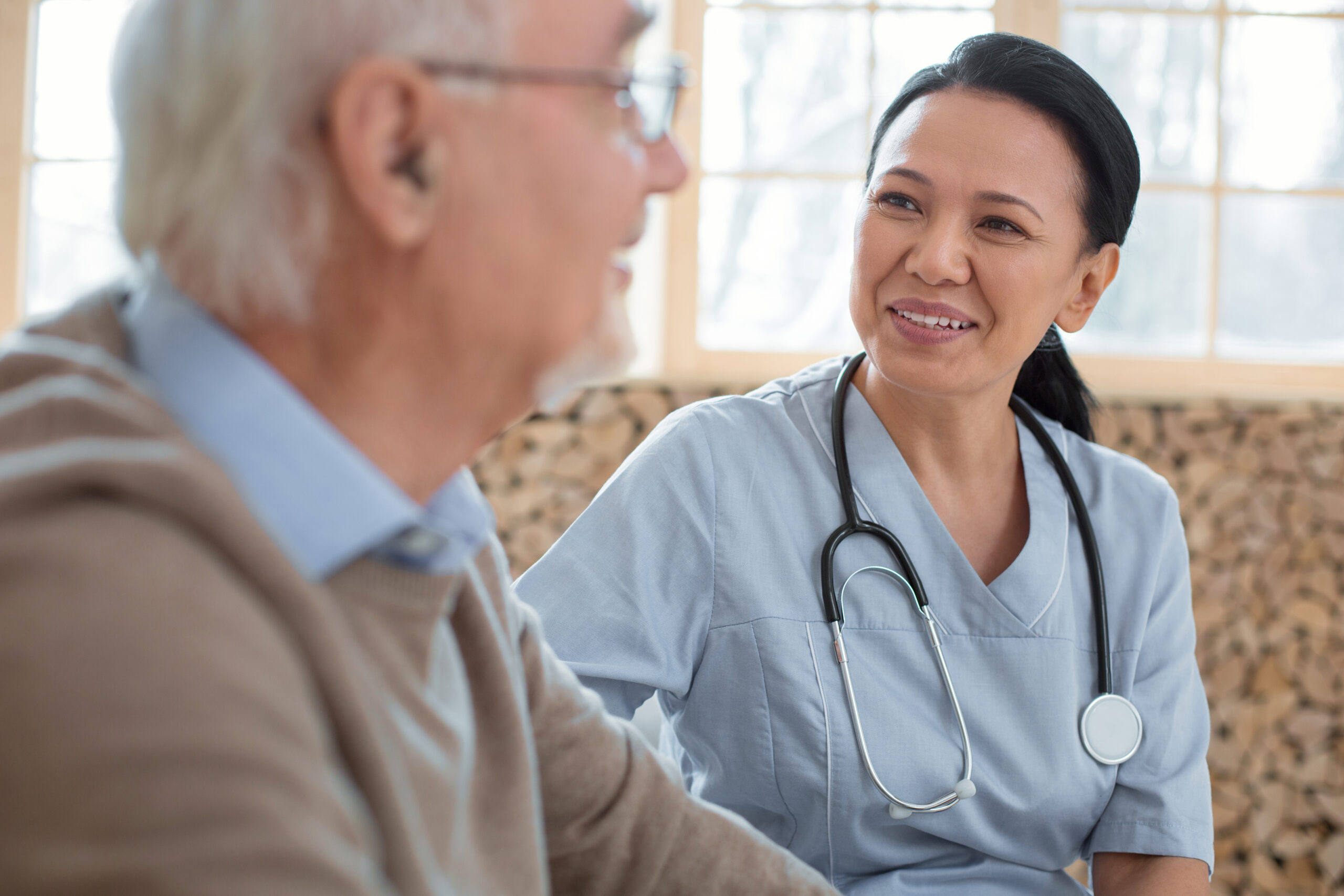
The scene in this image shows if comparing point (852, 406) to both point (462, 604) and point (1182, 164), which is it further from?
point (1182, 164)

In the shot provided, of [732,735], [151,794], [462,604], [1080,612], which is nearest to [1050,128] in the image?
[1080,612]

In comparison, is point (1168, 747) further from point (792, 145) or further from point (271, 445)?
point (792, 145)

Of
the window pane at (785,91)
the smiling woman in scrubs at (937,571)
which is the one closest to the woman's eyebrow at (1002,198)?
the smiling woman in scrubs at (937,571)

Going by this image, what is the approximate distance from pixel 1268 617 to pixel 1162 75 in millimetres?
1307

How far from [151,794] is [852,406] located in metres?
1.05

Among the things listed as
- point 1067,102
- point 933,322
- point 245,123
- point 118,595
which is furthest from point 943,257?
point 118,595

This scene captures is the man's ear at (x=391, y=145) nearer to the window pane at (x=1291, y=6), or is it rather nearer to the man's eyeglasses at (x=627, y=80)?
the man's eyeglasses at (x=627, y=80)

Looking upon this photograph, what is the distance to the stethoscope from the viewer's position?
1114mm

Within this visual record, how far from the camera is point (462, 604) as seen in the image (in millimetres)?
734

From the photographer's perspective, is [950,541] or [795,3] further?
[795,3]

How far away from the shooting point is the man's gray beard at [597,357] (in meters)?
0.68

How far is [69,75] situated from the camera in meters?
2.73

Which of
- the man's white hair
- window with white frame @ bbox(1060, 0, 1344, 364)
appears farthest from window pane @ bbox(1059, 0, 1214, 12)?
the man's white hair

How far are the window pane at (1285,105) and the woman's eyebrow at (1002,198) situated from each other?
64.3 inches
